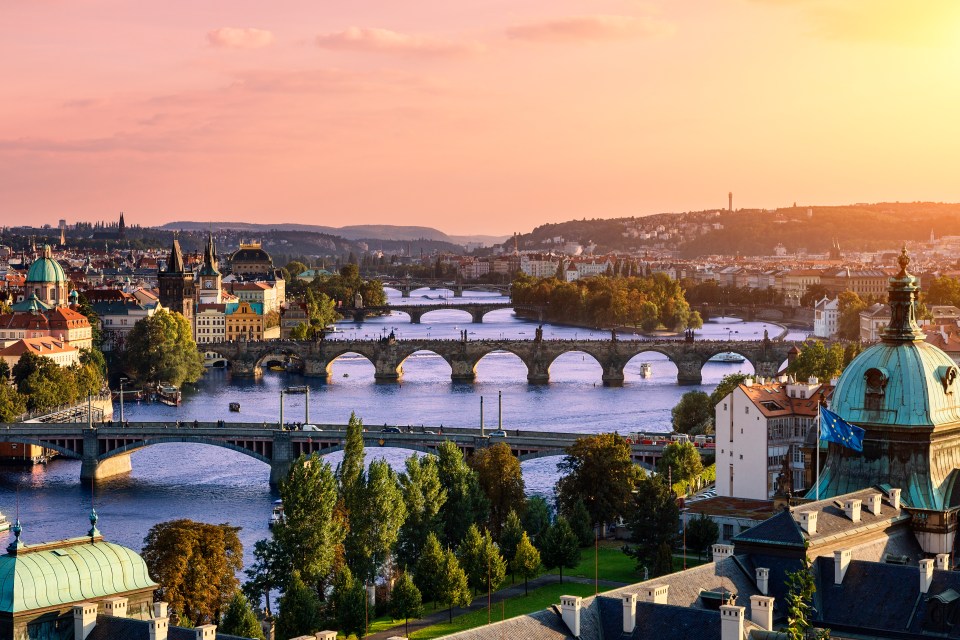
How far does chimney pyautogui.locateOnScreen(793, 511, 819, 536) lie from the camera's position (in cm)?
2455

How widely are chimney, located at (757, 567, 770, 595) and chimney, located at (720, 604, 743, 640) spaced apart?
3.31m

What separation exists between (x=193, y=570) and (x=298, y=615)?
316 cm

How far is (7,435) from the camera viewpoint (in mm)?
58656

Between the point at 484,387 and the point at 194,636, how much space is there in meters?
67.2

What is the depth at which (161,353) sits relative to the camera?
87.9 metres

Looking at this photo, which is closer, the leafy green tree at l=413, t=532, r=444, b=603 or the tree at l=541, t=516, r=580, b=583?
the leafy green tree at l=413, t=532, r=444, b=603

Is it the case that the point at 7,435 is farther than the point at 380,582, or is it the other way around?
the point at 7,435

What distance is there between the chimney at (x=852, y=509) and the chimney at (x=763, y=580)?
3208 millimetres

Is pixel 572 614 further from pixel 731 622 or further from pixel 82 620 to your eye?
pixel 82 620

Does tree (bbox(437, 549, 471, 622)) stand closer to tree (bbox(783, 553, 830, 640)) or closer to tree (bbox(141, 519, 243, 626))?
tree (bbox(141, 519, 243, 626))

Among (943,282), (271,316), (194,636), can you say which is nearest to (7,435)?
(194,636)

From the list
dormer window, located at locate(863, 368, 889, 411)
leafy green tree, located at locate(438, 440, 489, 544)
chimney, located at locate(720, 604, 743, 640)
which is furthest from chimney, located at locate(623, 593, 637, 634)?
leafy green tree, located at locate(438, 440, 489, 544)

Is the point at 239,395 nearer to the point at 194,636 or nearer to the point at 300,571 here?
the point at 300,571

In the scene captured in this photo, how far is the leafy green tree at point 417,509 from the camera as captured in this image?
Result: 3800 centimetres
